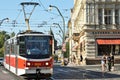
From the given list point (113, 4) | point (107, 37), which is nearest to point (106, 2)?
point (113, 4)

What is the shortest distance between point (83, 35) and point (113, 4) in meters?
6.74

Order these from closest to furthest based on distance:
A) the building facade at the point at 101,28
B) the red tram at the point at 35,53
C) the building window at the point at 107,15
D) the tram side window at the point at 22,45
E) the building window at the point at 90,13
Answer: the red tram at the point at 35,53, the tram side window at the point at 22,45, the building facade at the point at 101,28, the building window at the point at 90,13, the building window at the point at 107,15

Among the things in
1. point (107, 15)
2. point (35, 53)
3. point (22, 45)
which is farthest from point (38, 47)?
point (107, 15)

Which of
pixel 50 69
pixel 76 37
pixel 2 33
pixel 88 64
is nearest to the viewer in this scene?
pixel 50 69

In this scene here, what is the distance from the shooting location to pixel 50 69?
27844 millimetres

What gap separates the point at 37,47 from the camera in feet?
91.0

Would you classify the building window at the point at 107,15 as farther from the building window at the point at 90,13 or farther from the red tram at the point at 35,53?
the red tram at the point at 35,53

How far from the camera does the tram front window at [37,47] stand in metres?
27.6

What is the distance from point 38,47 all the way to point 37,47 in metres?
0.06

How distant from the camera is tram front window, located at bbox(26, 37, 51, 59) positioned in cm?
2761

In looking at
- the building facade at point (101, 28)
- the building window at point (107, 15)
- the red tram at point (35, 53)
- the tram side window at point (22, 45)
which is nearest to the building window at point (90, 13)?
the building facade at point (101, 28)

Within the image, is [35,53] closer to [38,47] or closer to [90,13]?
[38,47]

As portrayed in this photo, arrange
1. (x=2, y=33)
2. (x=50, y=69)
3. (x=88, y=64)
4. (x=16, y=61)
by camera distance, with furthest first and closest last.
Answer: (x=2, y=33) < (x=88, y=64) < (x=16, y=61) < (x=50, y=69)

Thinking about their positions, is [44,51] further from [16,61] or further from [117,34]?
[117,34]
